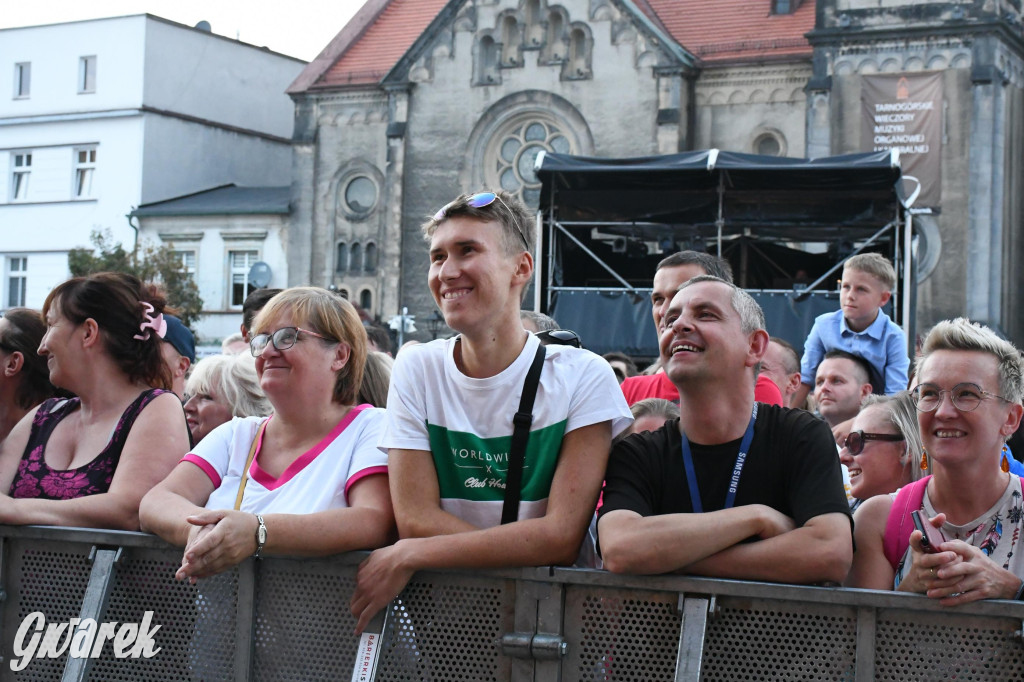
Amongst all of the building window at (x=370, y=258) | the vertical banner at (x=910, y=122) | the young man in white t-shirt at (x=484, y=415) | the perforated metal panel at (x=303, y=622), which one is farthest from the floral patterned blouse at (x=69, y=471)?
the building window at (x=370, y=258)

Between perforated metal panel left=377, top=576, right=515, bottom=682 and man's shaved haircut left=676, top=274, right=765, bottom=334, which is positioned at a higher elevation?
man's shaved haircut left=676, top=274, right=765, bottom=334

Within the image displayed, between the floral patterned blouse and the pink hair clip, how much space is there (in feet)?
0.74

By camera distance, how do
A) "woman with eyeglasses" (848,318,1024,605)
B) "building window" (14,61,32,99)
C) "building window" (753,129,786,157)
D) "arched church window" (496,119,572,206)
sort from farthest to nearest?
1. "building window" (14,61,32,99)
2. "arched church window" (496,119,572,206)
3. "building window" (753,129,786,157)
4. "woman with eyeglasses" (848,318,1024,605)

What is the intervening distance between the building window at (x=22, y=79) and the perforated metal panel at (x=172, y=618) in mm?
47676

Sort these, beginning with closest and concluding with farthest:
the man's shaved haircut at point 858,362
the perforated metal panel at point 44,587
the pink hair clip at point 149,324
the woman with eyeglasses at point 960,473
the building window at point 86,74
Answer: the woman with eyeglasses at point 960,473, the perforated metal panel at point 44,587, the pink hair clip at point 149,324, the man's shaved haircut at point 858,362, the building window at point 86,74

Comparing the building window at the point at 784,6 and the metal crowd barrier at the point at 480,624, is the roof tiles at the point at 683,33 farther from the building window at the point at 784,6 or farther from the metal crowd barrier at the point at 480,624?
the metal crowd barrier at the point at 480,624

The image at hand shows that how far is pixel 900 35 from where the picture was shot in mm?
31953

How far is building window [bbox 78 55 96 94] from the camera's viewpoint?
4688 centimetres

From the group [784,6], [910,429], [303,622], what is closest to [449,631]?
[303,622]

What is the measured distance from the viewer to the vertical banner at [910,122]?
31.4 meters

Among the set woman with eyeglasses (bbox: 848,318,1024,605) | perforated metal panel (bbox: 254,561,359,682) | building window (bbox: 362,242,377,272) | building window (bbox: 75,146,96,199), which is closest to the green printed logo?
perforated metal panel (bbox: 254,561,359,682)

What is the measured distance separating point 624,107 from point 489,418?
32930mm

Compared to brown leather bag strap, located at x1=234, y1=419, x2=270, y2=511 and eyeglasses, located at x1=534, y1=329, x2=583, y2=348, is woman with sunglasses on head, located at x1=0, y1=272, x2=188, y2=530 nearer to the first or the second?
brown leather bag strap, located at x1=234, y1=419, x2=270, y2=511

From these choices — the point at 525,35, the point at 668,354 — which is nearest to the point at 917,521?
the point at 668,354
